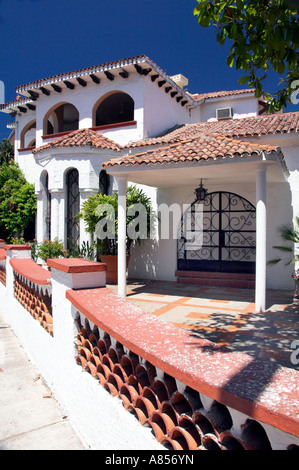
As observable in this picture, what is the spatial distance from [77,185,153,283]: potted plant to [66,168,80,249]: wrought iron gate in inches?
86.4

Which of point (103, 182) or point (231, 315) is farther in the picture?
point (103, 182)

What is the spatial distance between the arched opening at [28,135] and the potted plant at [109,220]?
9333 mm

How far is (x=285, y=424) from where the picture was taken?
1.34 meters

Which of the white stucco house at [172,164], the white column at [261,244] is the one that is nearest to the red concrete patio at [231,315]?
the white column at [261,244]

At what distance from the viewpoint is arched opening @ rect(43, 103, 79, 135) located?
1798cm

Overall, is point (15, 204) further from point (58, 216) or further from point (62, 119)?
point (62, 119)

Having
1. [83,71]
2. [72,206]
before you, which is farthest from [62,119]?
[72,206]

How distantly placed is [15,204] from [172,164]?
1037 centimetres

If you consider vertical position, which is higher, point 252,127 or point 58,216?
point 252,127

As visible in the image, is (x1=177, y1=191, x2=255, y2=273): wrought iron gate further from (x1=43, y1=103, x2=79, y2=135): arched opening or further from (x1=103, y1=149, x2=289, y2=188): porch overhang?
(x1=43, y1=103, x2=79, y2=135): arched opening

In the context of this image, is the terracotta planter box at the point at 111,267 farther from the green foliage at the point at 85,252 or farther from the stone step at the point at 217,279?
the stone step at the point at 217,279

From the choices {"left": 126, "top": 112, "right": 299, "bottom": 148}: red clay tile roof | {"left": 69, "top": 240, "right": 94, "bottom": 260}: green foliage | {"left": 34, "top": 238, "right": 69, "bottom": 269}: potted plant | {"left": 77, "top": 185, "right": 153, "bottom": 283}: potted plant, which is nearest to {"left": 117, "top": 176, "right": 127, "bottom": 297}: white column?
{"left": 77, "top": 185, "right": 153, "bottom": 283}: potted plant

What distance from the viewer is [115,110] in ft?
61.4

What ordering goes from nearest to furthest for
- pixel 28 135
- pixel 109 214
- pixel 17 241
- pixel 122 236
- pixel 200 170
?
1. pixel 200 170
2. pixel 122 236
3. pixel 109 214
4. pixel 17 241
5. pixel 28 135
